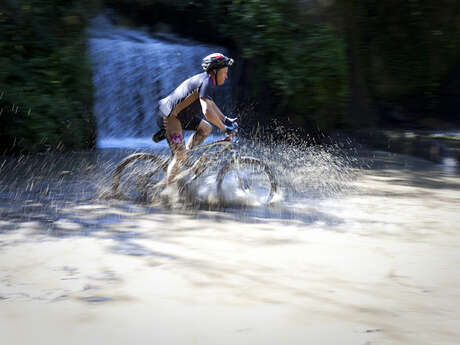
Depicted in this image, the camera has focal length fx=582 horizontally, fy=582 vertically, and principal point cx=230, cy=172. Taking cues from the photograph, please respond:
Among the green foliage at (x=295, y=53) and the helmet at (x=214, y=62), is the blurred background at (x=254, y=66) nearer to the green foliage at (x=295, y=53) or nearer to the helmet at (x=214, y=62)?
the green foliage at (x=295, y=53)

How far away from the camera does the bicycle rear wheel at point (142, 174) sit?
672cm

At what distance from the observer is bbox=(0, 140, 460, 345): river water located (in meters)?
3.43

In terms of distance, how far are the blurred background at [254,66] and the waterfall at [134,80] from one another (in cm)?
3

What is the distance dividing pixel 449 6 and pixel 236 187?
8.88 m

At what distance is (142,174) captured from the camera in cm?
680

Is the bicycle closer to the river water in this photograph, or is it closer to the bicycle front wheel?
the bicycle front wheel

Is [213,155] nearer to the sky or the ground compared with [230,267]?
nearer to the sky

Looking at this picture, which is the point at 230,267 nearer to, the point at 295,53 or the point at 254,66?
the point at 295,53

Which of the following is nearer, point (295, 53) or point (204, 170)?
point (204, 170)

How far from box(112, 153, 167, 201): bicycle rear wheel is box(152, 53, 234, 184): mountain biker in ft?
0.85

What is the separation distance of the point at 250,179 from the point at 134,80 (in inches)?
333

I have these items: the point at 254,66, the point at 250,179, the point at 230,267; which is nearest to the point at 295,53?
the point at 254,66

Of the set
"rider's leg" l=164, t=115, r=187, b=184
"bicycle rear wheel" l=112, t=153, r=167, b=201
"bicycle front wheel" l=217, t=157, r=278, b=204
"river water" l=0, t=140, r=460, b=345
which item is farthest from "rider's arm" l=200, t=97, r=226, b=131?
"river water" l=0, t=140, r=460, b=345

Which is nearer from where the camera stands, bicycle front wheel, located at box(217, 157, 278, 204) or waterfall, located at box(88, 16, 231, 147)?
bicycle front wheel, located at box(217, 157, 278, 204)
